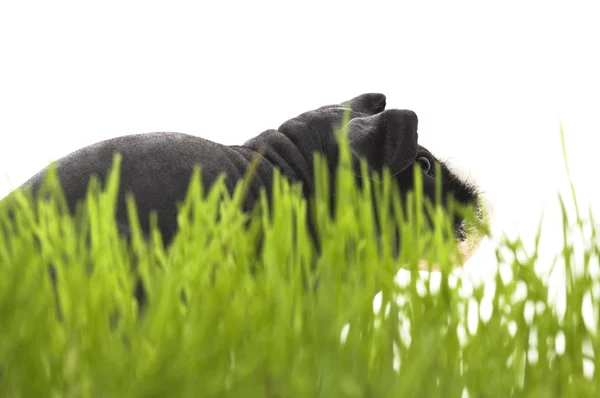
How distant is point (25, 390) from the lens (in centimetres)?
48

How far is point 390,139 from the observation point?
1.31 metres

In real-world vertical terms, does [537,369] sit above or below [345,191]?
below

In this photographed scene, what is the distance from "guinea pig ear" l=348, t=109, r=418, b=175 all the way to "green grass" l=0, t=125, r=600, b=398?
23.1 inches

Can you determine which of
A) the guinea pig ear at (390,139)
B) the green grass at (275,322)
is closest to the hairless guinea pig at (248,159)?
the guinea pig ear at (390,139)

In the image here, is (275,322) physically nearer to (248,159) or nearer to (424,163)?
(248,159)

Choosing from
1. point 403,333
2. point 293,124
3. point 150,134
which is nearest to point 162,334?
point 403,333

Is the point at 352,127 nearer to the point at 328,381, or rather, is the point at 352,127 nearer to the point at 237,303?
the point at 237,303

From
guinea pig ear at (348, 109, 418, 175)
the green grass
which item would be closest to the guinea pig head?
guinea pig ear at (348, 109, 418, 175)

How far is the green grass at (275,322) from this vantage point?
0.47 metres

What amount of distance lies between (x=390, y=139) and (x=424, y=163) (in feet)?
0.58

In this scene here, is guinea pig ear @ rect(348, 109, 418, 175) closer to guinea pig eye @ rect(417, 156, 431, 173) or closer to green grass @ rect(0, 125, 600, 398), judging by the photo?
guinea pig eye @ rect(417, 156, 431, 173)

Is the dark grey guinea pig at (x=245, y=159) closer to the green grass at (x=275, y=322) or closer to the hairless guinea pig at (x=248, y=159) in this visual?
the hairless guinea pig at (x=248, y=159)

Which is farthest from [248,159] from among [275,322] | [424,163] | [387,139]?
[275,322]

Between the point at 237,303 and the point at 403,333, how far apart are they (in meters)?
0.17
